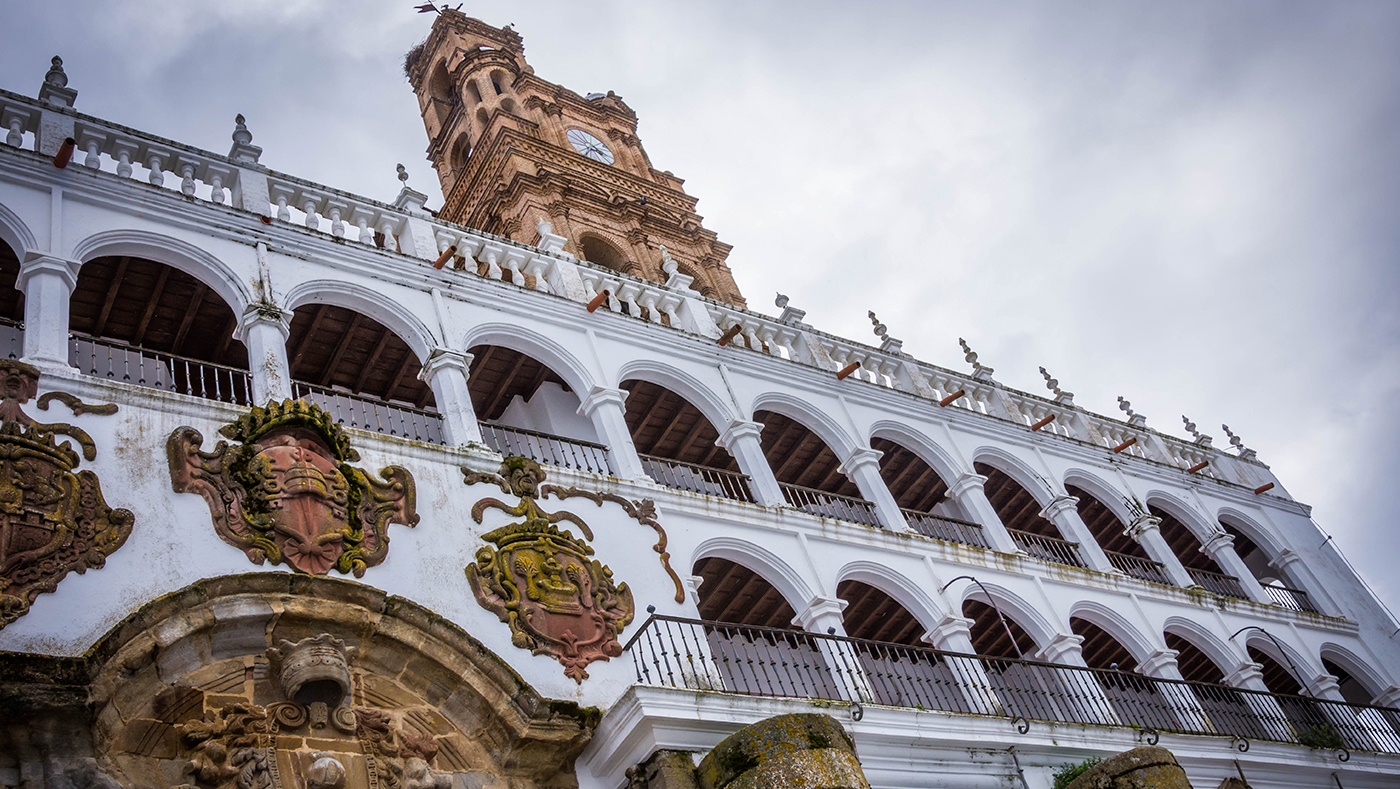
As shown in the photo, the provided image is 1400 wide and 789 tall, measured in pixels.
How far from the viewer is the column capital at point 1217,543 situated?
851 inches

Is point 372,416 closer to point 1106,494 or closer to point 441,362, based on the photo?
point 441,362

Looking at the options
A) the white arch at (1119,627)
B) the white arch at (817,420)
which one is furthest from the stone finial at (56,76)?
the white arch at (1119,627)

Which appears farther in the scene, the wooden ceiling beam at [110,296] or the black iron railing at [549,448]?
the black iron railing at [549,448]

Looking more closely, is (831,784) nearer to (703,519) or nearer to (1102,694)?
(703,519)

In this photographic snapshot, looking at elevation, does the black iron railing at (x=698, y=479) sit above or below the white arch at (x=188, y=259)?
below

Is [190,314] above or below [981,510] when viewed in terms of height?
above

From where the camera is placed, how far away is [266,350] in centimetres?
1252

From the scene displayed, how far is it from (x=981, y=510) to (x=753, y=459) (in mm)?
4125

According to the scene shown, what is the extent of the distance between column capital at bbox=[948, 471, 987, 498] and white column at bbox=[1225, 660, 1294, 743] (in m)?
4.54

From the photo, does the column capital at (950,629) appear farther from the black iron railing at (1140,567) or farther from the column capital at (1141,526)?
the column capital at (1141,526)

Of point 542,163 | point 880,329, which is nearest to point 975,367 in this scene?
point 880,329

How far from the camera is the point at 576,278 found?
1677 centimetres

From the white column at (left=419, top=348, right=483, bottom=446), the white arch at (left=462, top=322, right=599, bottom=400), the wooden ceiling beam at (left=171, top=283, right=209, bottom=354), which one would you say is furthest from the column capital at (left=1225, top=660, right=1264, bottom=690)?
the wooden ceiling beam at (left=171, top=283, right=209, bottom=354)

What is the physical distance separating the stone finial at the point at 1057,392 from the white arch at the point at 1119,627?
17.4 ft
